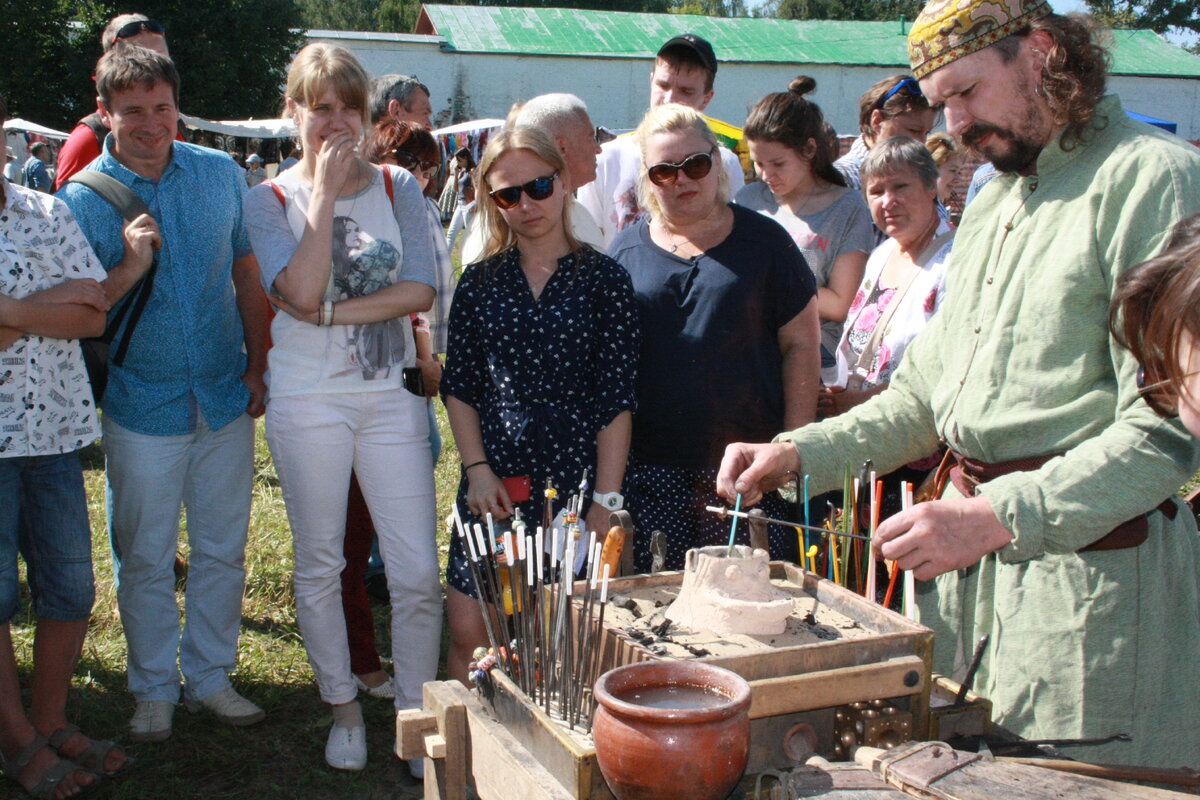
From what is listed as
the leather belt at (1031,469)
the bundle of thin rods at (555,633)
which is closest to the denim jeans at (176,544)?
the bundle of thin rods at (555,633)

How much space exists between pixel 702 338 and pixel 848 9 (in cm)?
5920

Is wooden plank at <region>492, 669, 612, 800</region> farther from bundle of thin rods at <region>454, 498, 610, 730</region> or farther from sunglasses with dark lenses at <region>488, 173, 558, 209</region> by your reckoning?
sunglasses with dark lenses at <region>488, 173, 558, 209</region>

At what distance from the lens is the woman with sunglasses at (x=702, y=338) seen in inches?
120

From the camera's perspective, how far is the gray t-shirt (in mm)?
4020

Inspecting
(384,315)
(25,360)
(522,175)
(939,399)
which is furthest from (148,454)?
(939,399)

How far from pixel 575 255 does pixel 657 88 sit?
194 cm

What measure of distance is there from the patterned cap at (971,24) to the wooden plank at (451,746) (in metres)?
1.49

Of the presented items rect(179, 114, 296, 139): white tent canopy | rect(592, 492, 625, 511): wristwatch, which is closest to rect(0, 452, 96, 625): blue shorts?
rect(592, 492, 625, 511): wristwatch

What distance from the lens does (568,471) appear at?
9.84 ft

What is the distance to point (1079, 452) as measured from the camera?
1.71 metres

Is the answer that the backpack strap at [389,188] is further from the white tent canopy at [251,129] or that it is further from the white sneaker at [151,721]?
the white tent canopy at [251,129]

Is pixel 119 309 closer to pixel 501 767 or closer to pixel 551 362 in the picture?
pixel 551 362

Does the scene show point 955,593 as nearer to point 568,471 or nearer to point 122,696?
point 568,471

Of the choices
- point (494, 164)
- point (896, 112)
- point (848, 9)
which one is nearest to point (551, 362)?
point (494, 164)
